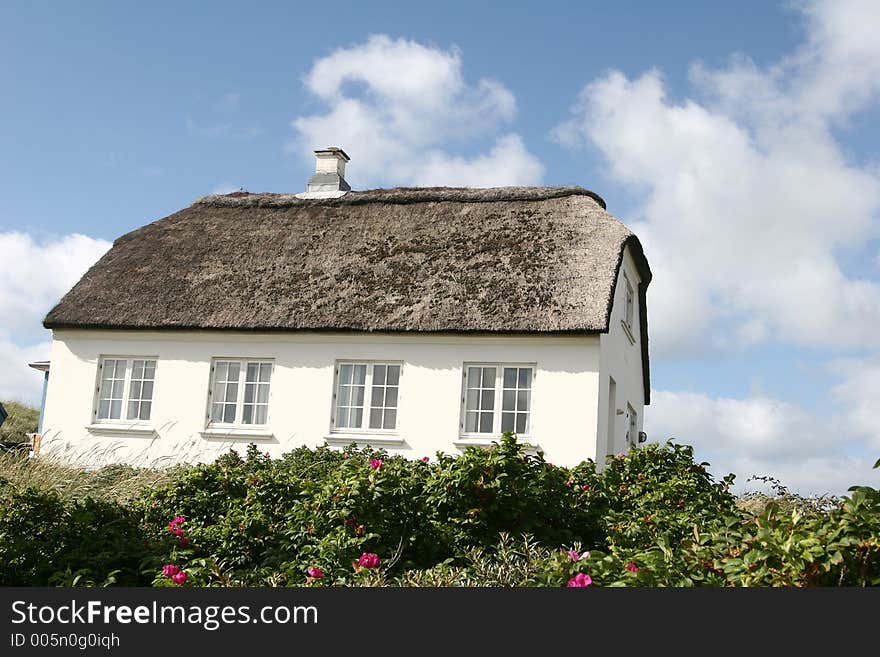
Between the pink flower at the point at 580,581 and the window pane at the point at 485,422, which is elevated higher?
the window pane at the point at 485,422

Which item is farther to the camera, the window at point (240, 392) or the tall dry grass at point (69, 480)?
the window at point (240, 392)

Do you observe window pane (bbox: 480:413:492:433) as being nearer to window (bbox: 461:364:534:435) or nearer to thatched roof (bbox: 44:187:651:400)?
window (bbox: 461:364:534:435)

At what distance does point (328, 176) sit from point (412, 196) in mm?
2665

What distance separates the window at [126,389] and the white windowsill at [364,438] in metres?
3.68

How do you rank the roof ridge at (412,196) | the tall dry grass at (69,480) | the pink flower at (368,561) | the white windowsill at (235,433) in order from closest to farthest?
the pink flower at (368,561) < the tall dry grass at (69,480) < the white windowsill at (235,433) < the roof ridge at (412,196)

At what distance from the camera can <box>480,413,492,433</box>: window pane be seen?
1516 centimetres

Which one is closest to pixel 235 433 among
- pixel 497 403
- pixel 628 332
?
pixel 497 403

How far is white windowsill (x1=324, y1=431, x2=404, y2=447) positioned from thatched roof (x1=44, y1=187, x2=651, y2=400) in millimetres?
1788

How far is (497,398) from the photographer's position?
598 inches

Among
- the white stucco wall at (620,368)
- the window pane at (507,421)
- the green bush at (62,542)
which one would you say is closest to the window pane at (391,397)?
the window pane at (507,421)

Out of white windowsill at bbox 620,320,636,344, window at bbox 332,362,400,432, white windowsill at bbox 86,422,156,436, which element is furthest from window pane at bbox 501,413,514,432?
white windowsill at bbox 86,422,156,436

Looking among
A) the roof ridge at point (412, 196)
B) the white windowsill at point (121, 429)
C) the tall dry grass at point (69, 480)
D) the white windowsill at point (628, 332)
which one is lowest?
the tall dry grass at point (69, 480)

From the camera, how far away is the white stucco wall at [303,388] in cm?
1481

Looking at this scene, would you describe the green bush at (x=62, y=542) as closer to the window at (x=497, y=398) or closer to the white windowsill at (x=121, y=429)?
the window at (x=497, y=398)
